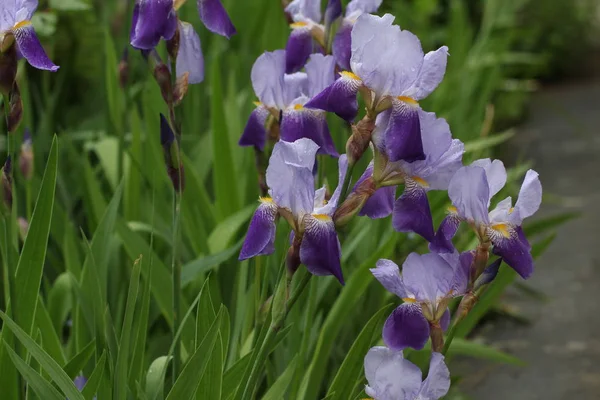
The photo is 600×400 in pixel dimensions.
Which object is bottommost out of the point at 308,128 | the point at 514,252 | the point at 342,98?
the point at 514,252

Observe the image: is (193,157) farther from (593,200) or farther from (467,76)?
(593,200)

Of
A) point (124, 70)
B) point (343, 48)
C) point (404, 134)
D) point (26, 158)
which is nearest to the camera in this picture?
point (404, 134)

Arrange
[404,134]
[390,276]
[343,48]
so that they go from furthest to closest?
1. [343,48]
2. [390,276]
3. [404,134]

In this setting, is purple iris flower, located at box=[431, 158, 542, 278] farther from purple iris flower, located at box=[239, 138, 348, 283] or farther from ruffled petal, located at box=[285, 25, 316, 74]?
ruffled petal, located at box=[285, 25, 316, 74]

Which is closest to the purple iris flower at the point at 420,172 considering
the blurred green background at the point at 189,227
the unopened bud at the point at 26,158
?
the blurred green background at the point at 189,227

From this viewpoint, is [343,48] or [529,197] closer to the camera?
[529,197]

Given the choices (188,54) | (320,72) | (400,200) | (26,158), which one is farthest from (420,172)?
(26,158)

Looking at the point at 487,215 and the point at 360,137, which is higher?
the point at 360,137

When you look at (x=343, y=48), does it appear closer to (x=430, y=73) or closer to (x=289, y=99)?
(x=289, y=99)
